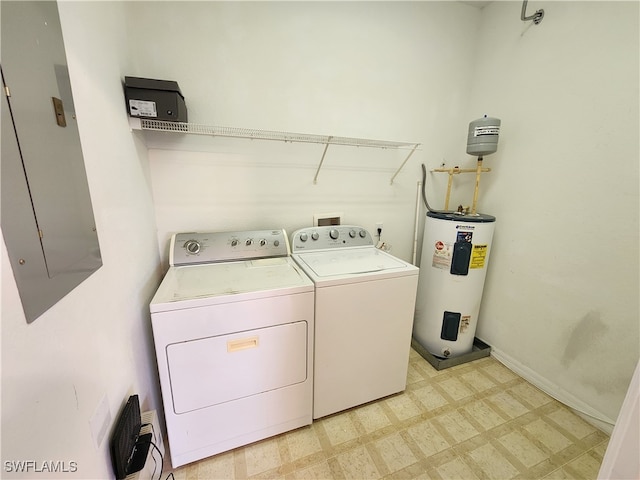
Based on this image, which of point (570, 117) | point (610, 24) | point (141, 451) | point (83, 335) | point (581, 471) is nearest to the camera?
point (83, 335)

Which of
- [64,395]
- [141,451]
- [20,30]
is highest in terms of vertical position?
[20,30]

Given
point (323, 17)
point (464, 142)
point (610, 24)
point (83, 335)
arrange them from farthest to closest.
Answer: point (464, 142), point (323, 17), point (610, 24), point (83, 335)

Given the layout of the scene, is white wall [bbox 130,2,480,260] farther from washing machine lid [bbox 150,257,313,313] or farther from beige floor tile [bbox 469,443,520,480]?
beige floor tile [bbox 469,443,520,480]

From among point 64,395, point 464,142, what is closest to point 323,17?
point 464,142

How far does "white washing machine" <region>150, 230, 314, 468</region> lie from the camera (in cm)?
112

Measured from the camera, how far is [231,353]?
47.1 inches

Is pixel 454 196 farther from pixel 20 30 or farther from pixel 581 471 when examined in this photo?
pixel 20 30

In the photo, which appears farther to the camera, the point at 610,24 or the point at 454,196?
the point at 454,196

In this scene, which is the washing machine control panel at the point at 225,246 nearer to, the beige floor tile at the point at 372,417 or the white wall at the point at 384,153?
the white wall at the point at 384,153

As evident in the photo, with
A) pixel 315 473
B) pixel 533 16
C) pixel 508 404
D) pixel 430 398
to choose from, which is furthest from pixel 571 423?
pixel 533 16

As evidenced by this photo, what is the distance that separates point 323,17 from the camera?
1.71 metres

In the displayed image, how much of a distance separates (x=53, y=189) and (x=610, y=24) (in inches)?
103

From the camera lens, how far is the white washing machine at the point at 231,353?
112 centimetres

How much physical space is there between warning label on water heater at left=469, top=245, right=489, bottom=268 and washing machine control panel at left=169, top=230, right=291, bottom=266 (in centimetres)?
136
